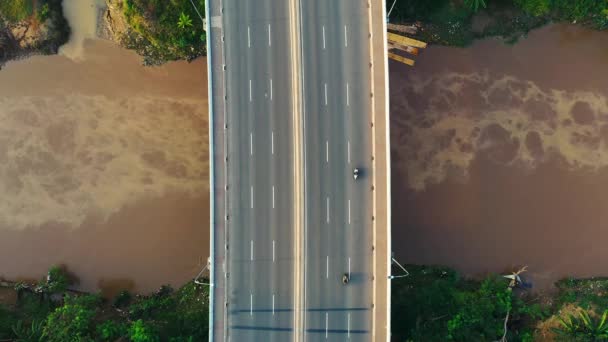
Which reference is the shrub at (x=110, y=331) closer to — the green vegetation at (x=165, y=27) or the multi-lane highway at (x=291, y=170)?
the multi-lane highway at (x=291, y=170)

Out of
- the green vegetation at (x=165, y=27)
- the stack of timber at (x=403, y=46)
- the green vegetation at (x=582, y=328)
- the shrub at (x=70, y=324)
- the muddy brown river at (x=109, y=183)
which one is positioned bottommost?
the green vegetation at (x=582, y=328)

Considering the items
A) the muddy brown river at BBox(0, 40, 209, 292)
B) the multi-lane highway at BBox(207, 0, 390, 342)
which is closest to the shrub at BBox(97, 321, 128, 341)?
the muddy brown river at BBox(0, 40, 209, 292)

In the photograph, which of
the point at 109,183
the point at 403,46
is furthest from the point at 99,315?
the point at 403,46

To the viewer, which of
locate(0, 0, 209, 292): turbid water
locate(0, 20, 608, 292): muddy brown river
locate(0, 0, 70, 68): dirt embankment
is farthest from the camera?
locate(0, 0, 70, 68): dirt embankment

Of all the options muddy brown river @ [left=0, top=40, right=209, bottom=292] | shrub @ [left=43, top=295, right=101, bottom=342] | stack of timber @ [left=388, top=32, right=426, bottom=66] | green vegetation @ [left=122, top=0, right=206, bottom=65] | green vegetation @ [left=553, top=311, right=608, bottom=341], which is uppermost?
green vegetation @ [left=122, top=0, right=206, bottom=65]

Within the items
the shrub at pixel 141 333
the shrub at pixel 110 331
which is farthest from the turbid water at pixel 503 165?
the shrub at pixel 110 331

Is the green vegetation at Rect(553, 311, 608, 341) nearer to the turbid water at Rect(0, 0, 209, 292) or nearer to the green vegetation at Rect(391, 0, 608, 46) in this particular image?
the green vegetation at Rect(391, 0, 608, 46)
